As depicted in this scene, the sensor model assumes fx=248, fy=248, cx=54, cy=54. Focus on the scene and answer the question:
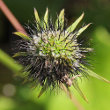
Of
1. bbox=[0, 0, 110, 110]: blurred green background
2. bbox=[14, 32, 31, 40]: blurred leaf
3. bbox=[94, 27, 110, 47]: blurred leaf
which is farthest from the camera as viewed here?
bbox=[94, 27, 110, 47]: blurred leaf

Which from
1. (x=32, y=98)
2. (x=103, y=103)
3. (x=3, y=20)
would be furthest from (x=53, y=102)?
(x=3, y=20)

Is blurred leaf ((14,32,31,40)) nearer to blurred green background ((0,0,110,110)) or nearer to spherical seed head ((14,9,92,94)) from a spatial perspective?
spherical seed head ((14,9,92,94))

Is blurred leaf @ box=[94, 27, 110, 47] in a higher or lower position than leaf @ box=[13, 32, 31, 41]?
lower

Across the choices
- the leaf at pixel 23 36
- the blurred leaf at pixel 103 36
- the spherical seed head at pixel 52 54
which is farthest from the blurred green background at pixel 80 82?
the leaf at pixel 23 36

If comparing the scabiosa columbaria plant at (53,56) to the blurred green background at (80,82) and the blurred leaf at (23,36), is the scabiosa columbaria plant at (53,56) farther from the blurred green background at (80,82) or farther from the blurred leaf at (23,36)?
the blurred green background at (80,82)

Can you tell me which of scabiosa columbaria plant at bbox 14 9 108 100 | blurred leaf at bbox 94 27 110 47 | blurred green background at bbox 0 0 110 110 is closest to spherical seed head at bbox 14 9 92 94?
scabiosa columbaria plant at bbox 14 9 108 100

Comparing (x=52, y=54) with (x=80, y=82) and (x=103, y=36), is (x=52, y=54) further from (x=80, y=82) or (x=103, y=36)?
(x=103, y=36)

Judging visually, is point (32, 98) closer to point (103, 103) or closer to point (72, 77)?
point (103, 103)
